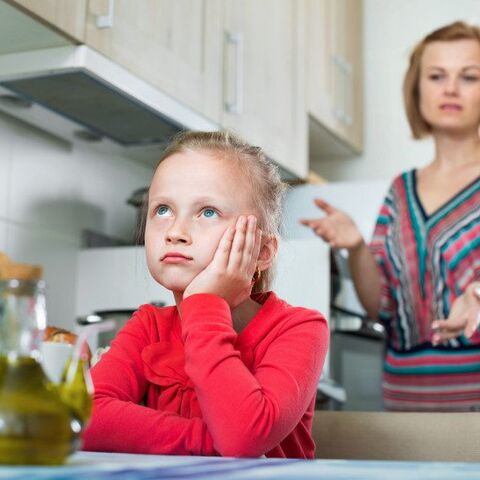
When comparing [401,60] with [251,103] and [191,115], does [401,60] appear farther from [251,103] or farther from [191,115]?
[191,115]

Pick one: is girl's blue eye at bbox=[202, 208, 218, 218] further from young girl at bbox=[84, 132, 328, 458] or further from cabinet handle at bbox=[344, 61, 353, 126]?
cabinet handle at bbox=[344, 61, 353, 126]

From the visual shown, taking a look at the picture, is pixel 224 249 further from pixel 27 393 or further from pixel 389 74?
pixel 389 74

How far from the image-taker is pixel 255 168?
1048 mm

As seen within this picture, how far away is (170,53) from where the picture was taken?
6.07 ft

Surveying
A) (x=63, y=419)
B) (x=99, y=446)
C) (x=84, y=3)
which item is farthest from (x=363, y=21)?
(x=63, y=419)

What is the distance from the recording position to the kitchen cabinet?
276 centimetres

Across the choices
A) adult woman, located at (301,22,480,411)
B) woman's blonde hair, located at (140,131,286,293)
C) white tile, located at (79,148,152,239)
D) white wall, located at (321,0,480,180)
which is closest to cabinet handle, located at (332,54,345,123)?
white wall, located at (321,0,480,180)

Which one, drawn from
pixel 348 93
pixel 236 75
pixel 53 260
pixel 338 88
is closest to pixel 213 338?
pixel 53 260

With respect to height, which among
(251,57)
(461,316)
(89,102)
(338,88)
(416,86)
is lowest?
(461,316)

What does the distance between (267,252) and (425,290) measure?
0.86m

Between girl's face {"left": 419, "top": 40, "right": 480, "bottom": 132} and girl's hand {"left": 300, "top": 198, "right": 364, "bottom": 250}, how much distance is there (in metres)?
0.30

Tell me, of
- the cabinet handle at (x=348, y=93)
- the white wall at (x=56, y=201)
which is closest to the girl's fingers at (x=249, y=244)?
the white wall at (x=56, y=201)

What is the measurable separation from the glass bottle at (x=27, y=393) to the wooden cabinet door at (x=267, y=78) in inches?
62.6

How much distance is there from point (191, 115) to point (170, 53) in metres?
0.14
